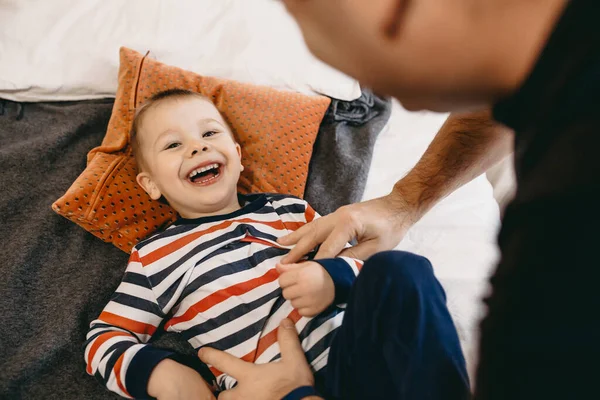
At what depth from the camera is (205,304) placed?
0.96 metres

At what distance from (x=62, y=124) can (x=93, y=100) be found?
147 mm

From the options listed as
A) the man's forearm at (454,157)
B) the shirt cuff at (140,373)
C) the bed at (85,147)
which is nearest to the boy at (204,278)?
the shirt cuff at (140,373)

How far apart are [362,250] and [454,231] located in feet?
1.03

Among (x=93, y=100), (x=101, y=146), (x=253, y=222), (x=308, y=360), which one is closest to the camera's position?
(x=308, y=360)

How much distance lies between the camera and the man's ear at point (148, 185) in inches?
44.7

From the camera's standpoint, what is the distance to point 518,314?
1.23 feet

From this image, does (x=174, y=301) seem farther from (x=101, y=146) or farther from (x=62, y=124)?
(x=62, y=124)

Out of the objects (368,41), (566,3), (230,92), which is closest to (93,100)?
(230,92)

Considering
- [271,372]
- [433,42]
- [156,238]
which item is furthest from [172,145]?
[433,42]

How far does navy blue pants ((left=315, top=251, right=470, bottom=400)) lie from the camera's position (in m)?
0.66

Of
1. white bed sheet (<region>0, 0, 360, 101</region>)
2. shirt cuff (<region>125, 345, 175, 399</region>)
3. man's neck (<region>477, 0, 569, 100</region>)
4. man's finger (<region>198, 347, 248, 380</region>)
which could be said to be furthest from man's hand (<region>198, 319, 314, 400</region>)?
white bed sheet (<region>0, 0, 360, 101</region>)

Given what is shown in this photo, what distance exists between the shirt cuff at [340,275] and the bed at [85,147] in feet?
0.88

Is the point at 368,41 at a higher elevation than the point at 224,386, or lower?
higher

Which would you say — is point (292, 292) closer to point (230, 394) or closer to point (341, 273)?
point (341, 273)
